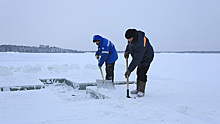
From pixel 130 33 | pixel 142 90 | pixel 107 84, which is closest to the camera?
pixel 130 33

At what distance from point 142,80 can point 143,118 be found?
53.0 inches

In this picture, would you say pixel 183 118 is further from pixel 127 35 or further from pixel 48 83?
pixel 48 83

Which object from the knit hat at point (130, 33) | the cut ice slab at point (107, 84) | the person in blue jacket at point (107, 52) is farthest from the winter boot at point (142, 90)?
the person in blue jacket at point (107, 52)

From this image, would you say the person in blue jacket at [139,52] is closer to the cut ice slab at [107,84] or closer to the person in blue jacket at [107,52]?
the cut ice slab at [107,84]

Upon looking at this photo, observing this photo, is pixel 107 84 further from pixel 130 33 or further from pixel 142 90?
pixel 130 33

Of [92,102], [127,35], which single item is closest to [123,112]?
[92,102]

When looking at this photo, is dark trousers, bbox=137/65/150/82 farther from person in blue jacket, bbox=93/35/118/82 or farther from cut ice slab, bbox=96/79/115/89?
person in blue jacket, bbox=93/35/118/82

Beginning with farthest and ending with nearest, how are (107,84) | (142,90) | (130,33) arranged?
1. (107,84)
2. (142,90)
3. (130,33)

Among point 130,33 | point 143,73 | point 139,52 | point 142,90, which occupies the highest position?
point 130,33

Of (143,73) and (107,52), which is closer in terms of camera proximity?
(143,73)

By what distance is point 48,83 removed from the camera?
585 centimetres

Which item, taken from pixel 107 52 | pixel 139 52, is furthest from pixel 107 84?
pixel 139 52

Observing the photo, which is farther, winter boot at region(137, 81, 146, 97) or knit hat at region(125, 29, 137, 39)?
winter boot at region(137, 81, 146, 97)

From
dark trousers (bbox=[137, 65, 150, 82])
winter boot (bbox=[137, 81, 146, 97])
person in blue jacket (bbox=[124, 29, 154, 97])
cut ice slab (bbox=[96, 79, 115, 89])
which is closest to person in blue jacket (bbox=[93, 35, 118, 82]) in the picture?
cut ice slab (bbox=[96, 79, 115, 89])
